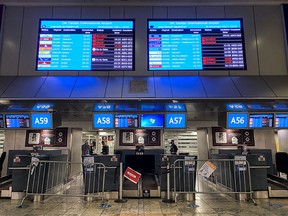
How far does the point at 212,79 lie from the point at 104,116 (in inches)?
122

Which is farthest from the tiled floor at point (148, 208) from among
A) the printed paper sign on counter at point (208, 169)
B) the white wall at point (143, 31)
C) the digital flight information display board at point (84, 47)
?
the digital flight information display board at point (84, 47)

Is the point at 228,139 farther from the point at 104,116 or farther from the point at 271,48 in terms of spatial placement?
the point at 104,116

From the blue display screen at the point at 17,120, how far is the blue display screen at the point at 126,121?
2.30 m

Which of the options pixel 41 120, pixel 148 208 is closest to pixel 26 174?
pixel 41 120

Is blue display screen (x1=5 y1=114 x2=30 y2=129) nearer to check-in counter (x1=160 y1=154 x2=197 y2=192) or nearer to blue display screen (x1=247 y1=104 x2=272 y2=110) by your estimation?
check-in counter (x1=160 y1=154 x2=197 y2=192)

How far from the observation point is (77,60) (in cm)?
600

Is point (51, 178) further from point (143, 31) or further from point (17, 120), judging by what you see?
point (143, 31)

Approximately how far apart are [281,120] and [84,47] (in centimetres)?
571

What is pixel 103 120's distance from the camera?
575 cm

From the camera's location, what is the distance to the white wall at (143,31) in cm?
612

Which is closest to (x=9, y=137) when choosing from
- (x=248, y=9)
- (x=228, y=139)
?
(x=228, y=139)

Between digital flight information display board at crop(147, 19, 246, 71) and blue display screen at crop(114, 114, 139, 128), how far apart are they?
1480mm

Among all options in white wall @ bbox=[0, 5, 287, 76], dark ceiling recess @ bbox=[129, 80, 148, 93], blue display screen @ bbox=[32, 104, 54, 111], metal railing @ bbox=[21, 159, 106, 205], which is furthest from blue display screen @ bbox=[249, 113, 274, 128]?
blue display screen @ bbox=[32, 104, 54, 111]

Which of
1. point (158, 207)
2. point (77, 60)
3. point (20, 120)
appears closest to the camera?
point (158, 207)
